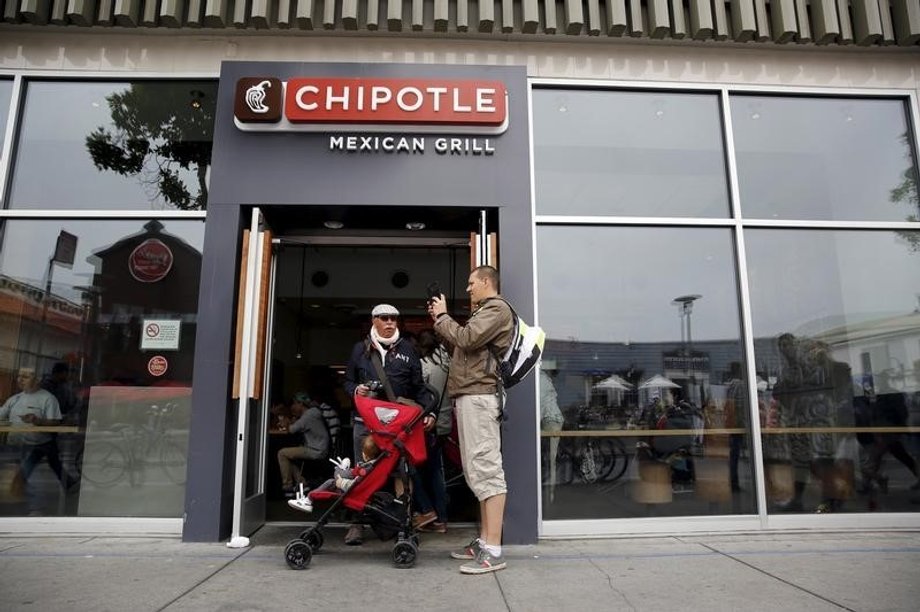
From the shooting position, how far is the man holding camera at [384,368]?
4.69 m

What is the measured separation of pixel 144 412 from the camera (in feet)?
16.4

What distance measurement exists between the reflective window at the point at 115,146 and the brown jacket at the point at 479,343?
8.81ft

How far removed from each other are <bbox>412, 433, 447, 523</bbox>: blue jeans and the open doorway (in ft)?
2.64

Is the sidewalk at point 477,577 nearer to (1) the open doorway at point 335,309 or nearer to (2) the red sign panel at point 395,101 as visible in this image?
(1) the open doorway at point 335,309

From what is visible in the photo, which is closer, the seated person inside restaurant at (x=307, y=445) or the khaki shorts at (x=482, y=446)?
the khaki shorts at (x=482, y=446)

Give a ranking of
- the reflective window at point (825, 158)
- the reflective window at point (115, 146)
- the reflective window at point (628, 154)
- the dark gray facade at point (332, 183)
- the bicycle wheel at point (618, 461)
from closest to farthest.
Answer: the dark gray facade at point (332, 183)
the bicycle wheel at point (618, 461)
the reflective window at point (115, 146)
the reflective window at point (628, 154)
the reflective window at point (825, 158)

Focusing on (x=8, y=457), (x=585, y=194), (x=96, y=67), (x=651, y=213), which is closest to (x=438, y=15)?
(x=585, y=194)

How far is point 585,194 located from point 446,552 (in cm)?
321

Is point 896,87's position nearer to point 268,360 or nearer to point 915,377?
point 915,377

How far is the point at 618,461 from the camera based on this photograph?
5082 millimetres

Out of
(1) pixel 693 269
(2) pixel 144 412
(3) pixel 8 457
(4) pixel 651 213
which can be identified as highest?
(4) pixel 651 213

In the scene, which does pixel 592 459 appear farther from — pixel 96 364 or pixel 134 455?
pixel 96 364

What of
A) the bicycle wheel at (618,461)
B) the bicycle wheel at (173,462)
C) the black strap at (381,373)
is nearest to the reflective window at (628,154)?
the black strap at (381,373)

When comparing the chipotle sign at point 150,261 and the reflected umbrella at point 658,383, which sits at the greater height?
the chipotle sign at point 150,261
